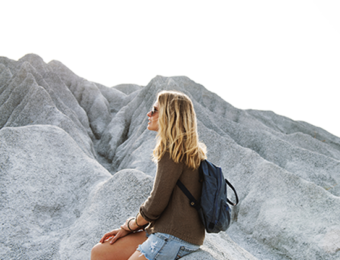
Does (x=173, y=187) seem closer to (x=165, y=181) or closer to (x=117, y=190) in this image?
(x=165, y=181)

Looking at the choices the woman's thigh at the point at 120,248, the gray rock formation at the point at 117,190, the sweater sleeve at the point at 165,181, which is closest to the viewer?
the sweater sleeve at the point at 165,181

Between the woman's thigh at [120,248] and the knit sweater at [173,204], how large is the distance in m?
0.49

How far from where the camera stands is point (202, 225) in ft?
9.73

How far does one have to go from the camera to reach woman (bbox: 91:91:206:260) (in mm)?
2746

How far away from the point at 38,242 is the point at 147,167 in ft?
31.5

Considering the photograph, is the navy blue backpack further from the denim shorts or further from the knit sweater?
the denim shorts

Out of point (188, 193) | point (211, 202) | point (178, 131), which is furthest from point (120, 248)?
point (178, 131)

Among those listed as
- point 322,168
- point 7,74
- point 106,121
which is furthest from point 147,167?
point 7,74

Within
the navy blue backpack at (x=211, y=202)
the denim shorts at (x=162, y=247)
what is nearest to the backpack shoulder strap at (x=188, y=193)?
the navy blue backpack at (x=211, y=202)

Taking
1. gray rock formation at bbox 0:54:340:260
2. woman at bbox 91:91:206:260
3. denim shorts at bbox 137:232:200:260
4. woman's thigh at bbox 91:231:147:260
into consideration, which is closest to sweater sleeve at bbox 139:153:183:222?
woman at bbox 91:91:206:260

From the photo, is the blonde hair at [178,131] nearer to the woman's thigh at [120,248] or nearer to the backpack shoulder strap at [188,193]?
the backpack shoulder strap at [188,193]

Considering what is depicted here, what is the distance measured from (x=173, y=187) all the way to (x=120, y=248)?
1.25 metres

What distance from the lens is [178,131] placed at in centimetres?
282

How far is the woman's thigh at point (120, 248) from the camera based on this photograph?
3.28 m
